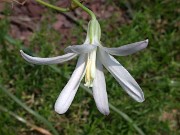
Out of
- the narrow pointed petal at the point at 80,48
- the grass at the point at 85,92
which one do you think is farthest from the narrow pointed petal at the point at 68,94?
the grass at the point at 85,92

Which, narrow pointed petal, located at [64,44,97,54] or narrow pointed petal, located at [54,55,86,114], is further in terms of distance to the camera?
narrow pointed petal, located at [54,55,86,114]

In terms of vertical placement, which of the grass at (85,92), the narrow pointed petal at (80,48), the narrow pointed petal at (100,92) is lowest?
the narrow pointed petal at (100,92)

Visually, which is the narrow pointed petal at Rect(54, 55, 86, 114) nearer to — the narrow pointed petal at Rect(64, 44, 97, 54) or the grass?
the narrow pointed petal at Rect(64, 44, 97, 54)

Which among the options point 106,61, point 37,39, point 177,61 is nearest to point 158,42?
point 177,61

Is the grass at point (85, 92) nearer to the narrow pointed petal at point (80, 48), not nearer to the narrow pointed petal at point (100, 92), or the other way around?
the narrow pointed petal at point (100, 92)

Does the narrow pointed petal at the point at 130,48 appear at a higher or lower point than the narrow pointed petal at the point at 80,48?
lower

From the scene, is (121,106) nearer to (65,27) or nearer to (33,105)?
(33,105)

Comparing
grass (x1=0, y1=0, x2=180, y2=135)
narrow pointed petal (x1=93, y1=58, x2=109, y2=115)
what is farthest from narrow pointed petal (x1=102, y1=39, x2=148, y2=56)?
grass (x1=0, y1=0, x2=180, y2=135)
